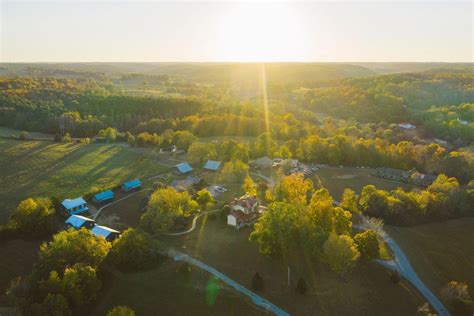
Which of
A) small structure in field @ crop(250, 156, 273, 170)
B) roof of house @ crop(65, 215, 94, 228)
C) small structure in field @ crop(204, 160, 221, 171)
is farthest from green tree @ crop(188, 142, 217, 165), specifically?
roof of house @ crop(65, 215, 94, 228)

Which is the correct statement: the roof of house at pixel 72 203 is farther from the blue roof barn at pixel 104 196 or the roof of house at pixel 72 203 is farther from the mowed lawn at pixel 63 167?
the mowed lawn at pixel 63 167

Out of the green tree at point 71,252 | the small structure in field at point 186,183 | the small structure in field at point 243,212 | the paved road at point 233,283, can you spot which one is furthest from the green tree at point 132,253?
the small structure in field at point 186,183

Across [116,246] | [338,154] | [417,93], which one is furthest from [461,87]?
[116,246]

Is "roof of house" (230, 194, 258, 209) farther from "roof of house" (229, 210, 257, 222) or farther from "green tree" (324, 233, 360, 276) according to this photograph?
"green tree" (324, 233, 360, 276)

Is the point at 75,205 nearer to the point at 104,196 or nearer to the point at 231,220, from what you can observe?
the point at 104,196

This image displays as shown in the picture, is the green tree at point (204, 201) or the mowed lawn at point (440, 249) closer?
the mowed lawn at point (440, 249)

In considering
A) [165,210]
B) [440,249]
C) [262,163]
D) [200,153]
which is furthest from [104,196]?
[440,249]
